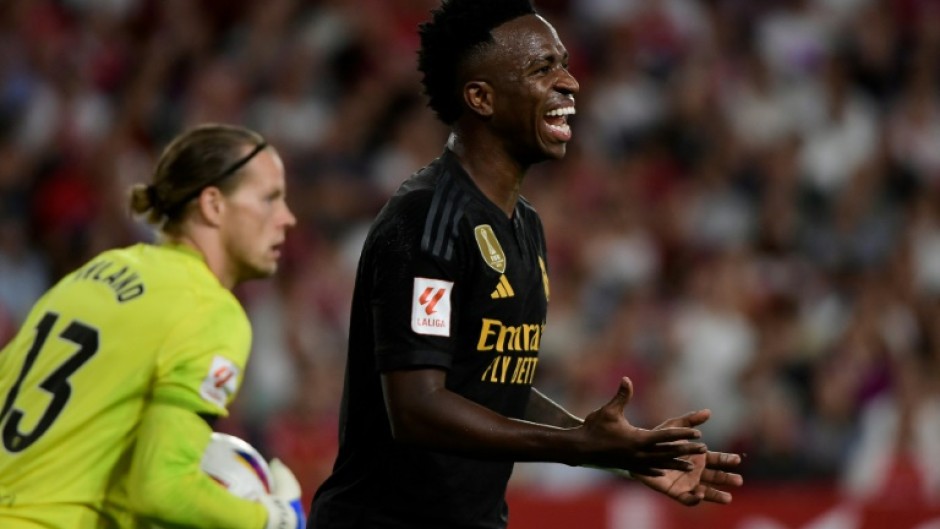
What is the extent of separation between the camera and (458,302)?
362 centimetres

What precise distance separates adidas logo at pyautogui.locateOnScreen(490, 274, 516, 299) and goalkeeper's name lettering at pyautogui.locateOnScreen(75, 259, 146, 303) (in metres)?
1.00

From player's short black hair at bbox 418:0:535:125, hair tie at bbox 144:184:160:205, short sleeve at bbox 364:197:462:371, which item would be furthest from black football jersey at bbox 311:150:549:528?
hair tie at bbox 144:184:160:205

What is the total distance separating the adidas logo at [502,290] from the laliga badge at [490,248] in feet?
0.07

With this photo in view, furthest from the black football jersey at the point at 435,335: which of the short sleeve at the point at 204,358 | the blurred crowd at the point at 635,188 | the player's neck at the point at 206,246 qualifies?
the blurred crowd at the point at 635,188

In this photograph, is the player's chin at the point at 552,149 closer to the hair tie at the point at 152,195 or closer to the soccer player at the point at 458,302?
the soccer player at the point at 458,302

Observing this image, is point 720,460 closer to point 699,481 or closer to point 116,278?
point 699,481

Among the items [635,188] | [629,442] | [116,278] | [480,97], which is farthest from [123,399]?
[635,188]

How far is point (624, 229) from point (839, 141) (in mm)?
1869

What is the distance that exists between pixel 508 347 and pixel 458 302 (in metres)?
0.21

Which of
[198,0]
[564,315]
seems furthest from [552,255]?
[198,0]

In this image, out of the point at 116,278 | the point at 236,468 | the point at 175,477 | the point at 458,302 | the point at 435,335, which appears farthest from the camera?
the point at 236,468

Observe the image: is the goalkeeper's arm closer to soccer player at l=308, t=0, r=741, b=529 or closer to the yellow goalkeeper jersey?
the yellow goalkeeper jersey

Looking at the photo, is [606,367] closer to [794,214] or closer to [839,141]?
[794,214]

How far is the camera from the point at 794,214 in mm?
10438
